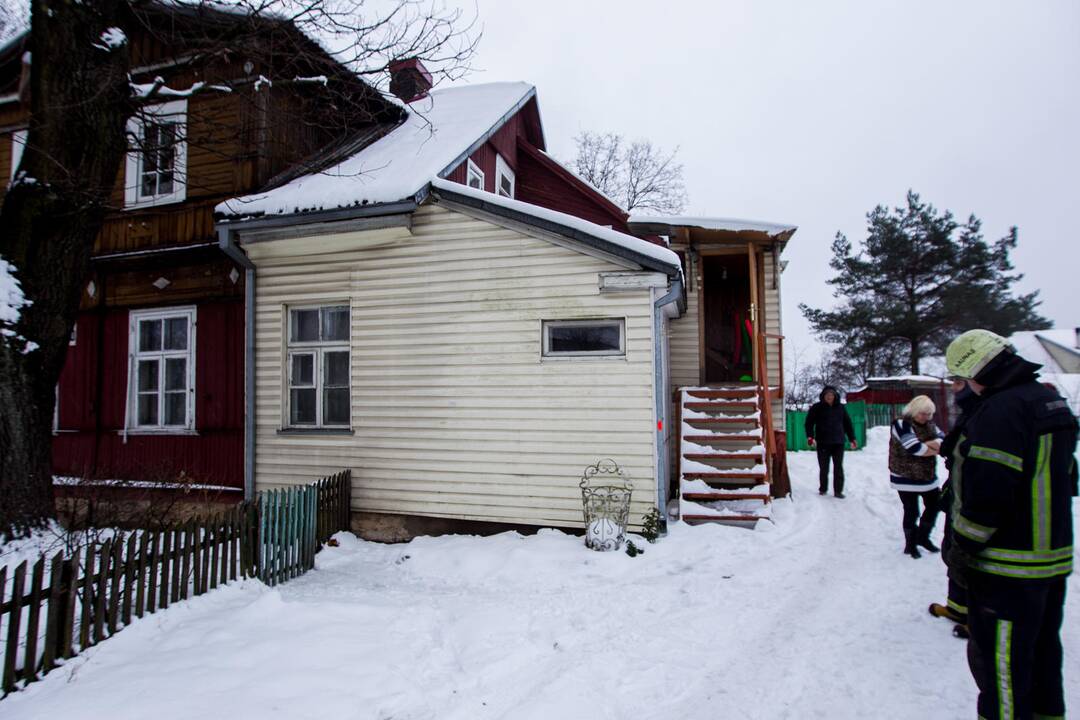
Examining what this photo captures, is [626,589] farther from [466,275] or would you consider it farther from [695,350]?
[695,350]

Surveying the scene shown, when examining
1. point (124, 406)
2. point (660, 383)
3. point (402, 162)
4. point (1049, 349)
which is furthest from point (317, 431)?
point (1049, 349)

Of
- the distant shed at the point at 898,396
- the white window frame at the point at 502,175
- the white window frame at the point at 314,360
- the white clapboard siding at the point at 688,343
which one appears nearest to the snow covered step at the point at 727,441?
the white clapboard siding at the point at 688,343

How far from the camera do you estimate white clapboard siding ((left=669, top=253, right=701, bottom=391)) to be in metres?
10.6

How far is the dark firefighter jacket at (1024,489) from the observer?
9.18 feet

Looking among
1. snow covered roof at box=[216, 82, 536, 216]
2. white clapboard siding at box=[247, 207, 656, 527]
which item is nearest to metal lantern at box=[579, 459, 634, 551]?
white clapboard siding at box=[247, 207, 656, 527]

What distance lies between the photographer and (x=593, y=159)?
96.5 ft

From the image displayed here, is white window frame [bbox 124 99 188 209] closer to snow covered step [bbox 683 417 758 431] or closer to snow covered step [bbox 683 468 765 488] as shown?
snow covered step [bbox 683 417 758 431]

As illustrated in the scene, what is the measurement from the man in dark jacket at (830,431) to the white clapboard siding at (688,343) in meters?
1.98

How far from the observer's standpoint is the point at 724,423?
8836mm

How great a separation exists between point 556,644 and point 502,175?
33.1 ft

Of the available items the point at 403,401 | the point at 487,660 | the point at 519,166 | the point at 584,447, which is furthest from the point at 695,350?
the point at 487,660

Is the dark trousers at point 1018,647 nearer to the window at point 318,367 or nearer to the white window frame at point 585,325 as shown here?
the white window frame at point 585,325

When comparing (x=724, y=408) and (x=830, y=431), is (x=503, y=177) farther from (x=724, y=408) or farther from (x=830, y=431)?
(x=830, y=431)

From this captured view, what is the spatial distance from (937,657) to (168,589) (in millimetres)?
5795
